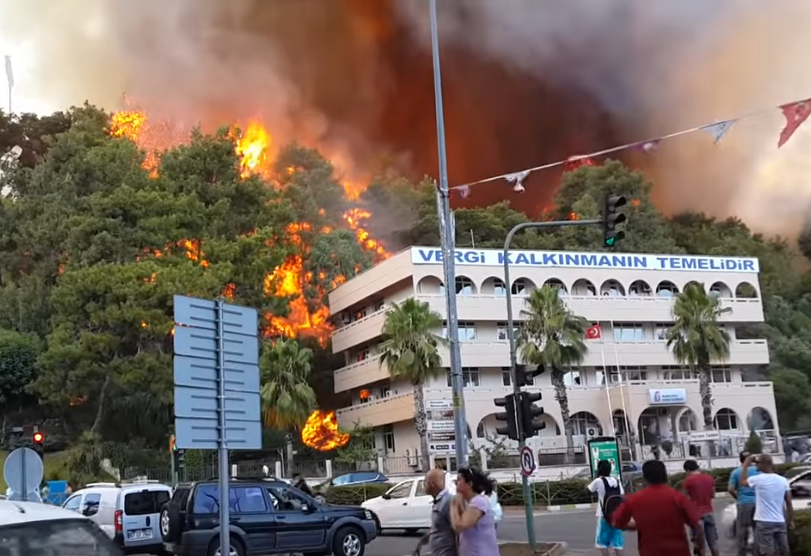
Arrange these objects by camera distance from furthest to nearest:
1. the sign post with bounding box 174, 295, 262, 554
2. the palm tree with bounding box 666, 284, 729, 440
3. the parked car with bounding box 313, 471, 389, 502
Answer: the palm tree with bounding box 666, 284, 729, 440
the parked car with bounding box 313, 471, 389, 502
the sign post with bounding box 174, 295, 262, 554

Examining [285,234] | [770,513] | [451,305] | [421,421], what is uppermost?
[285,234]

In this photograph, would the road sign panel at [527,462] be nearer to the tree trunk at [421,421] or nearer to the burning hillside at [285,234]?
the tree trunk at [421,421]

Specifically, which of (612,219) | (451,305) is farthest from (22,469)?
(612,219)

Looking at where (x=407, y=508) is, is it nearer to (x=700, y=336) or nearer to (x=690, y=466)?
(x=690, y=466)

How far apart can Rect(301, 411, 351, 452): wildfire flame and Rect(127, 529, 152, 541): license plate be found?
35550 mm

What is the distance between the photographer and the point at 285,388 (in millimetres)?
48281

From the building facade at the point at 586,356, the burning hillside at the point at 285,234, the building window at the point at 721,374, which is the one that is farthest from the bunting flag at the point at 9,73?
the building window at the point at 721,374

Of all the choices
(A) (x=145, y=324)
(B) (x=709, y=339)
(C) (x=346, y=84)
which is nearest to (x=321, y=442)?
(A) (x=145, y=324)

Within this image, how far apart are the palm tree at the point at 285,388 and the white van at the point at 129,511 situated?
89.8 ft

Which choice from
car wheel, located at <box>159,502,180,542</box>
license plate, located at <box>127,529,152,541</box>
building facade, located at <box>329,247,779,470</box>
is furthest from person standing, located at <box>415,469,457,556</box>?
building facade, located at <box>329,247,779,470</box>

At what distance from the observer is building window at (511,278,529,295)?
56.8 meters

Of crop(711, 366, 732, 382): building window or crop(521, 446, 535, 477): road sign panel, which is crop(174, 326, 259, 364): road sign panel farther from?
crop(711, 366, 732, 382): building window

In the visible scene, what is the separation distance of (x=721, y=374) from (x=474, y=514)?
5855cm

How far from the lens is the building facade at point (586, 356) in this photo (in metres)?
53.2
